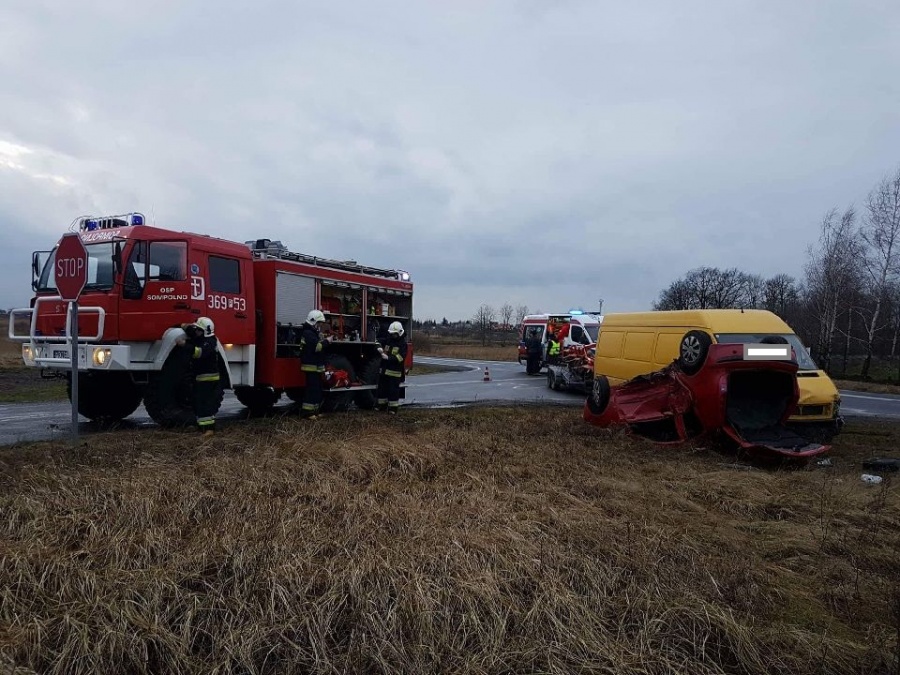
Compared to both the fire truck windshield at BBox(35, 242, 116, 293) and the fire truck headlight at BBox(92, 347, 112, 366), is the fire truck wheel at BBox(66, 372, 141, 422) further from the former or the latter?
the fire truck windshield at BBox(35, 242, 116, 293)

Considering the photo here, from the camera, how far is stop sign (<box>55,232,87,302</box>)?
6.11 m

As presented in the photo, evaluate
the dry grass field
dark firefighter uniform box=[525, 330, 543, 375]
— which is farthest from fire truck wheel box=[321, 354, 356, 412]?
dark firefighter uniform box=[525, 330, 543, 375]

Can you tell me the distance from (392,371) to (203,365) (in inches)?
138

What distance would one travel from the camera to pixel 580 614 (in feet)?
9.41

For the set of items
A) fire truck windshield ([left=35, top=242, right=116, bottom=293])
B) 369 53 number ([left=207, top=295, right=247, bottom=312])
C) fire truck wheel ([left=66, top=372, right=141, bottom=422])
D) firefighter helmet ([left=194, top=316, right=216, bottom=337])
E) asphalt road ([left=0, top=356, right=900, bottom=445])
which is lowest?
asphalt road ([left=0, top=356, right=900, bottom=445])

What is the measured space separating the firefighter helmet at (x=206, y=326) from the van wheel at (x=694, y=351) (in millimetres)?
6125

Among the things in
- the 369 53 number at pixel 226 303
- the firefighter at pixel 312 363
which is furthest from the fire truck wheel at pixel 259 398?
the 369 53 number at pixel 226 303

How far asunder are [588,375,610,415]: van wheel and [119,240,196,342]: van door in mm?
5995

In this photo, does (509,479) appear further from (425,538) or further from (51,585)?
(51,585)

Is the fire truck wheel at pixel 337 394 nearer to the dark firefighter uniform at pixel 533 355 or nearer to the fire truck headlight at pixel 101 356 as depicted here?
the fire truck headlight at pixel 101 356

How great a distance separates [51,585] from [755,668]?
325 cm

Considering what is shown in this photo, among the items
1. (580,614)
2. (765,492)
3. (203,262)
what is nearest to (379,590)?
(580,614)

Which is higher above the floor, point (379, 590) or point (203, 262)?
point (203, 262)

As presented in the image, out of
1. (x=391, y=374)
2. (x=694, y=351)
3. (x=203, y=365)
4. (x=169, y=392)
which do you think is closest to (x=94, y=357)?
(x=169, y=392)
